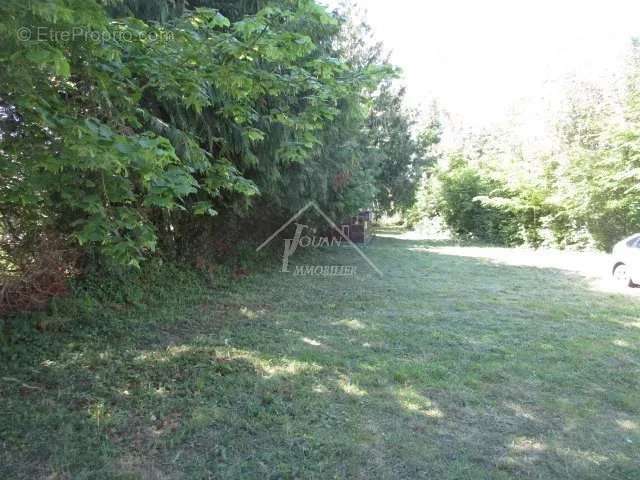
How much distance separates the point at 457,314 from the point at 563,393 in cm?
240

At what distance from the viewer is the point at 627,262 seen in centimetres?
796

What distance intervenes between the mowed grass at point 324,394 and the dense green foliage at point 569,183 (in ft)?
28.5

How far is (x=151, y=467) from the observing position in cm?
235

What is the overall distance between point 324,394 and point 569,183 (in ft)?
46.1

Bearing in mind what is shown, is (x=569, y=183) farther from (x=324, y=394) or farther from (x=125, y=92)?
(x=125, y=92)

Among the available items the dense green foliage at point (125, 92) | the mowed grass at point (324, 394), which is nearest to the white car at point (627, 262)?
the mowed grass at point (324, 394)

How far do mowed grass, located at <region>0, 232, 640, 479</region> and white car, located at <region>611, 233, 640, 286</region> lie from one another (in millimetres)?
2344

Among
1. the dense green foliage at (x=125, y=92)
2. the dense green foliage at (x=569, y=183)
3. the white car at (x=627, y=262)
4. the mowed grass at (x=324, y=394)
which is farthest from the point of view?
the dense green foliage at (x=569, y=183)

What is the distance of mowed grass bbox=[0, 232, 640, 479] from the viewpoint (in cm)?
244

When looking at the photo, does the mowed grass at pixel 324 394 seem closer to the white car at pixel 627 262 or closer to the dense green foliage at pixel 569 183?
the white car at pixel 627 262

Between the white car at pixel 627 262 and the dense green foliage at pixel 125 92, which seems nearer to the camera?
the dense green foliage at pixel 125 92

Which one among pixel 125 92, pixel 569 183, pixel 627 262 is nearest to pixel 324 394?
pixel 125 92

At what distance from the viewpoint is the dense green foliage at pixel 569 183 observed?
41.0 ft

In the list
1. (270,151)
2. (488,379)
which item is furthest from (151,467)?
(270,151)
